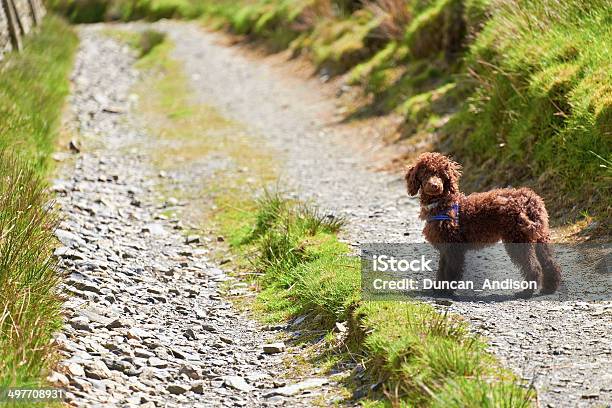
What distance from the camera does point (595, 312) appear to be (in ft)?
19.9

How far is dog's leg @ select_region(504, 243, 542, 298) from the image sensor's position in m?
6.29

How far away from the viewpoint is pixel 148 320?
22.7 ft

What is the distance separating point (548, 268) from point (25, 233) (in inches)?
156

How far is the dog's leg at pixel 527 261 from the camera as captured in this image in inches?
247

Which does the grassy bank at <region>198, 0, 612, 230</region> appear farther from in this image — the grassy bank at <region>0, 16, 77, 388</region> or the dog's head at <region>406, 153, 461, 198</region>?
the grassy bank at <region>0, 16, 77, 388</region>

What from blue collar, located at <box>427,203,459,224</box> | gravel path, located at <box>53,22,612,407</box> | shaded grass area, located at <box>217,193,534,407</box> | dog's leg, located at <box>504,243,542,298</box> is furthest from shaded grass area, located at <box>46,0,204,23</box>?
dog's leg, located at <box>504,243,542,298</box>

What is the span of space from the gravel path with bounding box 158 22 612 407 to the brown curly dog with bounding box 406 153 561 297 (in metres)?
0.27

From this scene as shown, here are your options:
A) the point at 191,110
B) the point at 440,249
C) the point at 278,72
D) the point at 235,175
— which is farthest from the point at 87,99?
the point at 440,249

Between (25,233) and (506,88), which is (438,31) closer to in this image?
A: (506,88)

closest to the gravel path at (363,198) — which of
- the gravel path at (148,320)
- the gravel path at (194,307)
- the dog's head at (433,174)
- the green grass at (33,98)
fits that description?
the gravel path at (194,307)

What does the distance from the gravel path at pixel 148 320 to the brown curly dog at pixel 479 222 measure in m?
1.47

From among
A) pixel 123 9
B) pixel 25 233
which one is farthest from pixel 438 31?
pixel 123 9

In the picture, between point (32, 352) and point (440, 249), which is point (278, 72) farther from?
point (32, 352)

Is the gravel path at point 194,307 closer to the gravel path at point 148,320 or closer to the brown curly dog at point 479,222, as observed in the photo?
the gravel path at point 148,320
